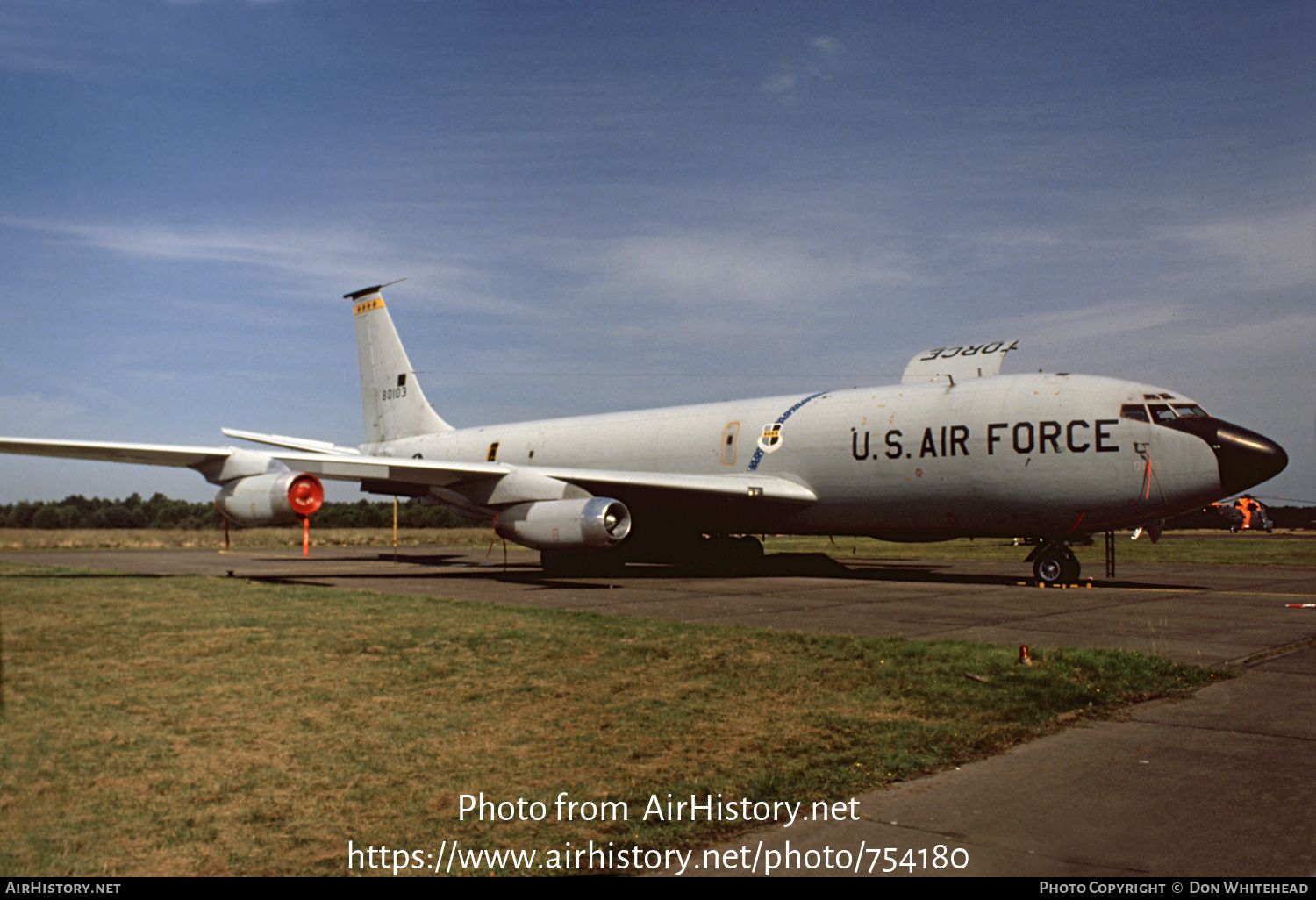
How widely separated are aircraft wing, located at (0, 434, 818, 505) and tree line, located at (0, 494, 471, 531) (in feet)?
3.20

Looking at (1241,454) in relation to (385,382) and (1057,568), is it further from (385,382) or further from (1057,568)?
(385,382)

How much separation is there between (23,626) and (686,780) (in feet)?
11.0

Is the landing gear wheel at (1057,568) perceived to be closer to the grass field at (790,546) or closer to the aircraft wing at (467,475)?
the aircraft wing at (467,475)

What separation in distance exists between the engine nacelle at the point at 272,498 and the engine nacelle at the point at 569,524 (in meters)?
4.09

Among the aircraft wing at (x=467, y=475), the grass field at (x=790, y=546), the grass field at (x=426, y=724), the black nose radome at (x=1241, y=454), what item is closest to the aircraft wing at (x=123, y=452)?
the aircraft wing at (x=467, y=475)

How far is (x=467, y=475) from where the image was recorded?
20.2m

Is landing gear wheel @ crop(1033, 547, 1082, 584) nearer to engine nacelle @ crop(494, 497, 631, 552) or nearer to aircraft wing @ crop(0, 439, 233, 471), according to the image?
engine nacelle @ crop(494, 497, 631, 552)

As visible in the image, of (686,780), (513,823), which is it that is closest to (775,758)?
(686,780)

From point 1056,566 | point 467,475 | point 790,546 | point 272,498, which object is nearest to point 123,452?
point 272,498

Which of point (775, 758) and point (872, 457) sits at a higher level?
point (872, 457)

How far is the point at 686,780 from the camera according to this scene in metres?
4.73

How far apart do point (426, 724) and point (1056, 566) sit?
48.9 ft

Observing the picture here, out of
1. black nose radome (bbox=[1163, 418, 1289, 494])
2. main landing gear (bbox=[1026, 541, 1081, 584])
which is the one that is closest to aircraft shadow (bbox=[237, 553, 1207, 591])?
main landing gear (bbox=[1026, 541, 1081, 584])
